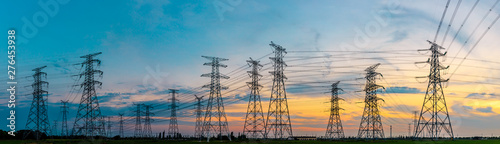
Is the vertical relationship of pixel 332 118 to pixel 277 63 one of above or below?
below

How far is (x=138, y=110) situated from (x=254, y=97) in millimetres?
69389

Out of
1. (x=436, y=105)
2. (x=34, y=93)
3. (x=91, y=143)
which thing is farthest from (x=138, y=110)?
(x=436, y=105)

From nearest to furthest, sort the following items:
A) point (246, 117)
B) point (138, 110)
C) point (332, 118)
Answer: point (246, 117), point (332, 118), point (138, 110)

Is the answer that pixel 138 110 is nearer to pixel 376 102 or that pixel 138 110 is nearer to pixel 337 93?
pixel 337 93

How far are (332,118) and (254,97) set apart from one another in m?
28.4

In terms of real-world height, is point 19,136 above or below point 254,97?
below

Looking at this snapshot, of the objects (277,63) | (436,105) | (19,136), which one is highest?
(277,63)

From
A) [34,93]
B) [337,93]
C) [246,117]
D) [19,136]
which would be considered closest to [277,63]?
[246,117]

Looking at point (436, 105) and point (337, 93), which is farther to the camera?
point (337, 93)

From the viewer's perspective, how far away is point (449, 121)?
66750mm

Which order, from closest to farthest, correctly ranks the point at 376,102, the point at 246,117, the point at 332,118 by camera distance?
the point at 246,117
the point at 376,102
the point at 332,118

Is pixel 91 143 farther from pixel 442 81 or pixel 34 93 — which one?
pixel 442 81

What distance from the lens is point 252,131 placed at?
243 feet

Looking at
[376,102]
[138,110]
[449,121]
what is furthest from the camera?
[138,110]
